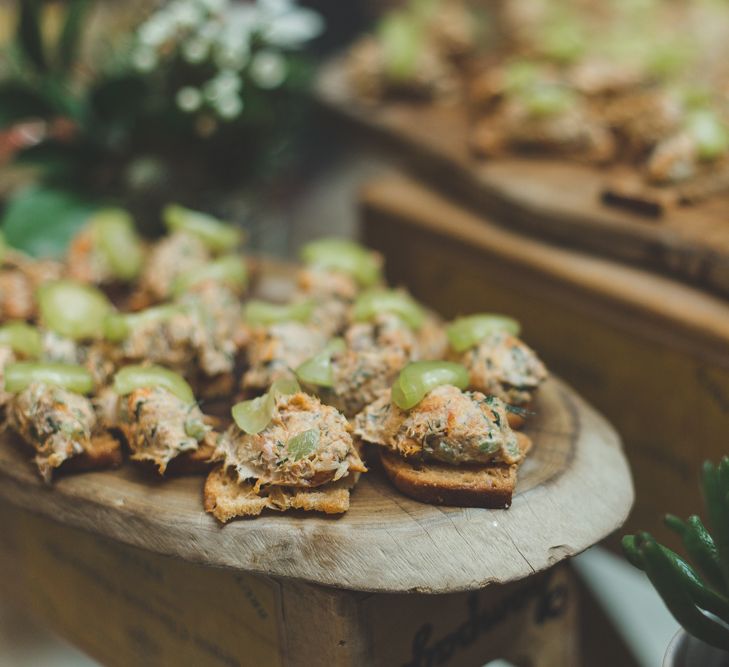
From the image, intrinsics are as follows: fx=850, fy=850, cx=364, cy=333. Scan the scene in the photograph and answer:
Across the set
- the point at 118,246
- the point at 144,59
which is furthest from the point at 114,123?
the point at 118,246

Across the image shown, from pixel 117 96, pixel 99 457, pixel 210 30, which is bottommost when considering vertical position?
pixel 99 457

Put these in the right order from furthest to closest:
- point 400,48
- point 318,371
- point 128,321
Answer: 1. point 400,48
2. point 128,321
3. point 318,371

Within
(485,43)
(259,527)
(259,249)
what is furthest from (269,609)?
(485,43)

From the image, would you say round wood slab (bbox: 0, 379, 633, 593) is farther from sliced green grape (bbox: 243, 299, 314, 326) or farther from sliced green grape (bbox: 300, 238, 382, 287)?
sliced green grape (bbox: 300, 238, 382, 287)

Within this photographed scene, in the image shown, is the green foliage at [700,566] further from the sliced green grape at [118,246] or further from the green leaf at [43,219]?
the green leaf at [43,219]

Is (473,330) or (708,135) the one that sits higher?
(708,135)

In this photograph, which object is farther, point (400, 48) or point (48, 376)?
point (400, 48)

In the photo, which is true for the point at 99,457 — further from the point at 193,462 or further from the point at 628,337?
the point at 628,337

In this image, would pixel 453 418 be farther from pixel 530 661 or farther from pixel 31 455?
pixel 31 455
